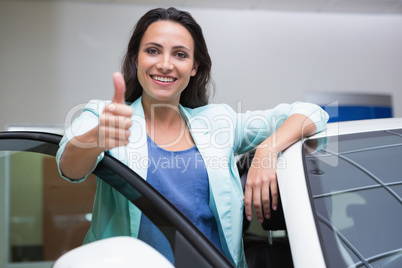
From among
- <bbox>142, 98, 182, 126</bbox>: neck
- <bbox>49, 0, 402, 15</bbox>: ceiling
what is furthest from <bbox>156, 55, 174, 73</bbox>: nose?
<bbox>49, 0, 402, 15</bbox>: ceiling

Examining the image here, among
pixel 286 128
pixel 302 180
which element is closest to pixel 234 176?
pixel 286 128

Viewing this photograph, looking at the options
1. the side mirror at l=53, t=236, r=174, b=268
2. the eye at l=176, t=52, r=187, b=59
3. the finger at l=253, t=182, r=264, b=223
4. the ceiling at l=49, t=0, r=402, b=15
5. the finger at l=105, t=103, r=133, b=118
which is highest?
the ceiling at l=49, t=0, r=402, b=15

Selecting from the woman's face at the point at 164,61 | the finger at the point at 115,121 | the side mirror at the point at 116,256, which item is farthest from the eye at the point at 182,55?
the side mirror at the point at 116,256

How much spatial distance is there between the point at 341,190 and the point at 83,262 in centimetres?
60

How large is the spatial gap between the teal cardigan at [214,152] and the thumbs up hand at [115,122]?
0.07 m

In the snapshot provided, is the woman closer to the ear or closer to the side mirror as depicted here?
the ear

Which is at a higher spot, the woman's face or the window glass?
the woman's face

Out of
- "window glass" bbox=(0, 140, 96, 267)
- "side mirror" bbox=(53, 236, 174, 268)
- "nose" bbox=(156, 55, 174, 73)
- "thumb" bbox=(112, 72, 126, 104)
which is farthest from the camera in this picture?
"nose" bbox=(156, 55, 174, 73)

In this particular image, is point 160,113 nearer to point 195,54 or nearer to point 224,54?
point 195,54

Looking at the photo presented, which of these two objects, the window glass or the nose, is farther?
the nose

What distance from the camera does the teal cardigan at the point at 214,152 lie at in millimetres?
968

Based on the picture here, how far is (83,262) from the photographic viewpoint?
2.38 feet

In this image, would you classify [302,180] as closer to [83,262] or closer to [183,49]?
[83,262]

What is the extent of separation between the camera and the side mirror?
0.72 metres
